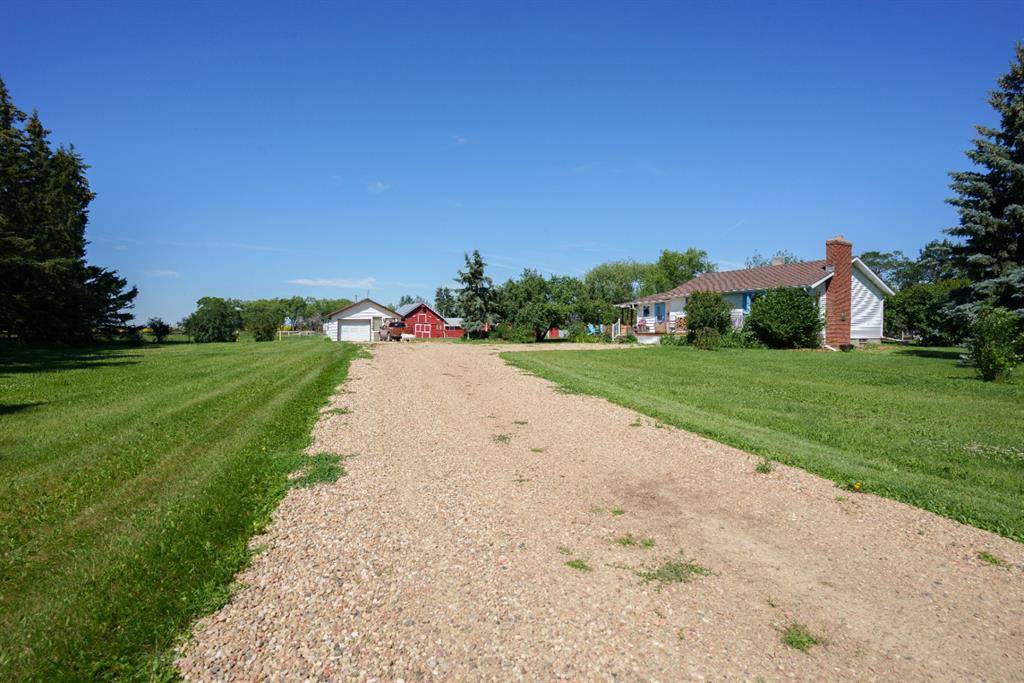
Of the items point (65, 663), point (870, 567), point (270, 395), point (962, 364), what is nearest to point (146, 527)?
point (65, 663)

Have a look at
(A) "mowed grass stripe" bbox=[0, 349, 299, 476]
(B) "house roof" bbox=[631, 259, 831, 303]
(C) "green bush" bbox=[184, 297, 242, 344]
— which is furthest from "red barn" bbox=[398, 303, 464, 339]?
(A) "mowed grass stripe" bbox=[0, 349, 299, 476]

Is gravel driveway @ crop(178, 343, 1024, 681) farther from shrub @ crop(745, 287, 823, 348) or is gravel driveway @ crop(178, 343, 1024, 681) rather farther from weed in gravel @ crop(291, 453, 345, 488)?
shrub @ crop(745, 287, 823, 348)

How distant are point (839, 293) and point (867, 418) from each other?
25.2 m

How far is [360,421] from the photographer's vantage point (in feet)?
31.3

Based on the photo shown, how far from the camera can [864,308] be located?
1315 inches

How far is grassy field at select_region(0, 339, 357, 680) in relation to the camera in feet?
10.6

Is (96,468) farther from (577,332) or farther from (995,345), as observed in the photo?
(577,332)

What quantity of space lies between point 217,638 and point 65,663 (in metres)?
0.77

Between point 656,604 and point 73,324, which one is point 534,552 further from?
point 73,324

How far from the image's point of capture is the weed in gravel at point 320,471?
6.16 meters

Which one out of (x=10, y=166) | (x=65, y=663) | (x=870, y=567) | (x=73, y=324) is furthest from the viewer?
(x=73, y=324)

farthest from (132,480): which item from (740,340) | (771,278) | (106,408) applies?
(771,278)

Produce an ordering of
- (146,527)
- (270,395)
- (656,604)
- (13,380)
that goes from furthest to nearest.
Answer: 1. (13,380)
2. (270,395)
3. (146,527)
4. (656,604)

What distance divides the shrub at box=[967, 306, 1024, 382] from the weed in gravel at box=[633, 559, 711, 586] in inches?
653
